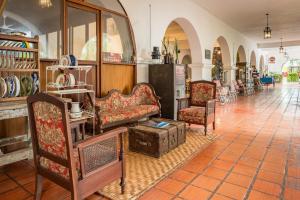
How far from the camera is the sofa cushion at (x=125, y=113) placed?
11.8 ft

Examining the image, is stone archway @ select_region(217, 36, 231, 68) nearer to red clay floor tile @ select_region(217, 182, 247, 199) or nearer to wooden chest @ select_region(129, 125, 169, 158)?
wooden chest @ select_region(129, 125, 169, 158)

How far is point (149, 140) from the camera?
3166mm

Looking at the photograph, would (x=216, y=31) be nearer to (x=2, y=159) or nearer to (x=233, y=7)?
(x=233, y=7)

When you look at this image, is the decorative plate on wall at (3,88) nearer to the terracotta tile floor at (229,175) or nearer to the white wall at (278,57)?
the terracotta tile floor at (229,175)

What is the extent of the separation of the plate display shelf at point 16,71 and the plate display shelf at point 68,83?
28cm

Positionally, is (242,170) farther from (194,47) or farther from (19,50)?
(194,47)

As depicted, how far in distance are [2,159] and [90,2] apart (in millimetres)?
2971

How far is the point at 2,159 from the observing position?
2.63m

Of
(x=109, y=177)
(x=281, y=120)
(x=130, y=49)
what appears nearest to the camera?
(x=109, y=177)

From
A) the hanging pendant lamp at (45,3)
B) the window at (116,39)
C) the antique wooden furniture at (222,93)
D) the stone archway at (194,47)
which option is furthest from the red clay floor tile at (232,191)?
the antique wooden furniture at (222,93)

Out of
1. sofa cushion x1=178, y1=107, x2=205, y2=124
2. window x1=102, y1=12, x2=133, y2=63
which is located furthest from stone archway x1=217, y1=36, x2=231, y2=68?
sofa cushion x1=178, y1=107, x2=205, y2=124

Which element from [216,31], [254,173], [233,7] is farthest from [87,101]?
[216,31]

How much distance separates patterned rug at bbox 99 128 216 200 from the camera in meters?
2.25

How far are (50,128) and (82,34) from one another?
2745 mm
